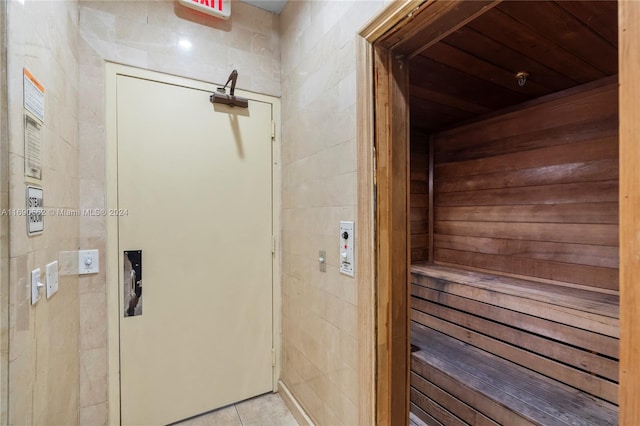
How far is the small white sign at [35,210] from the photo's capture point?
35.6 inches

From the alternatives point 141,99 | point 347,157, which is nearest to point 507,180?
point 347,157

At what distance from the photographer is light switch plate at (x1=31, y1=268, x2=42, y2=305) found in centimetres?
91

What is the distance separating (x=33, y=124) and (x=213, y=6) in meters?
1.24

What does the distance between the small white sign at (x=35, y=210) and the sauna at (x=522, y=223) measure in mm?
1314

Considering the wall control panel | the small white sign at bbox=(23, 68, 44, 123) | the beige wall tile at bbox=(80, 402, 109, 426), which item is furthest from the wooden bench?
the small white sign at bbox=(23, 68, 44, 123)

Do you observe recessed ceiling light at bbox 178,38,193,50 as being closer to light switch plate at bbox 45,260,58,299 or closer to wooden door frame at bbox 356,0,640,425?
wooden door frame at bbox 356,0,640,425

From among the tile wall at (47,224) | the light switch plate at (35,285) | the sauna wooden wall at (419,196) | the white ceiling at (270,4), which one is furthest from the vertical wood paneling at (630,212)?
the sauna wooden wall at (419,196)

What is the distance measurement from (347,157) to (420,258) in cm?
235

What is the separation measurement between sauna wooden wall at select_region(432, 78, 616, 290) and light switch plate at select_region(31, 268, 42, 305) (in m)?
3.05

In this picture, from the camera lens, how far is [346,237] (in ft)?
4.28

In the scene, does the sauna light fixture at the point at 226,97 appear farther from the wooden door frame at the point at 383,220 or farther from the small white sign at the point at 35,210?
the small white sign at the point at 35,210

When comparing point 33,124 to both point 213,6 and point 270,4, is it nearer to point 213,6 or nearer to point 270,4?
point 213,6

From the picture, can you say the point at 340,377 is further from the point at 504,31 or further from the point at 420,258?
the point at 420,258

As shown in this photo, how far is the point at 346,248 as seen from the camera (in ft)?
4.29
